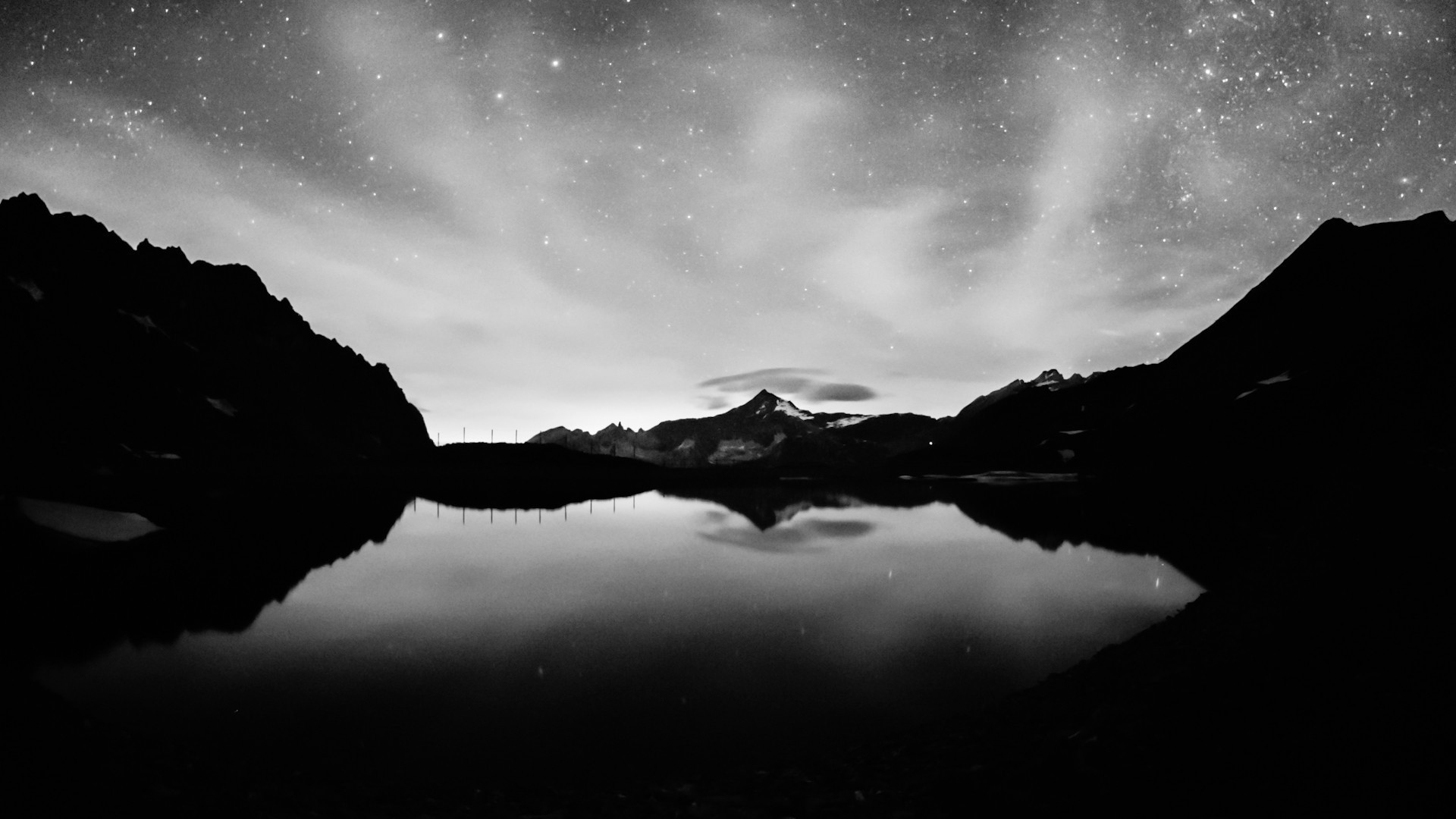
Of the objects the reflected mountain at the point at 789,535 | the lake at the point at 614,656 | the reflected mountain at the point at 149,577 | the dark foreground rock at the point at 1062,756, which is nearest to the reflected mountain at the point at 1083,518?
the reflected mountain at the point at 789,535

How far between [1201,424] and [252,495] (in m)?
244

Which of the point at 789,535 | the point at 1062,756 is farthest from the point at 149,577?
the point at 789,535

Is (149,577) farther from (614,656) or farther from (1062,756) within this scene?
(1062,756)

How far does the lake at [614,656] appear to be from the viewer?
41.5ft

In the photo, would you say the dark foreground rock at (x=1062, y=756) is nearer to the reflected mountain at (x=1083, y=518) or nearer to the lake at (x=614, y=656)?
the lake at (x=614, y=656)

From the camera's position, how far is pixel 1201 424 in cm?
18838

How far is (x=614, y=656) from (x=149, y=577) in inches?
1101

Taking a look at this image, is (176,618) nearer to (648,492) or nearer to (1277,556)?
(1277,556)

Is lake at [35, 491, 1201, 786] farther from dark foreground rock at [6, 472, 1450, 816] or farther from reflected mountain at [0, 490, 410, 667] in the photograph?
reflected mountain at [0, 490, 410, 667]

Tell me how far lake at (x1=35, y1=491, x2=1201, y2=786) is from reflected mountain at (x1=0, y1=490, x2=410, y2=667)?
63.4 inches

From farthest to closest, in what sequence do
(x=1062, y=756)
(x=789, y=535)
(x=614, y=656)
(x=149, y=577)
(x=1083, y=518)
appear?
(x=1083, y=518), (x=789, y=535), (x=149, y=577), (x=614, y=656), (x=1062, y=756)

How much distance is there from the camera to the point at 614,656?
18.4 m

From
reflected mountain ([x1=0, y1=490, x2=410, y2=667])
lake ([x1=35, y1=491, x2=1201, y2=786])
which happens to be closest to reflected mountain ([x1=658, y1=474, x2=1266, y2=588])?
lake ([x1=35, y1=491, x2=1201, y2=786])

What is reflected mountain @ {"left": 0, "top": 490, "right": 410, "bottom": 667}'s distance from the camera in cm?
2012
